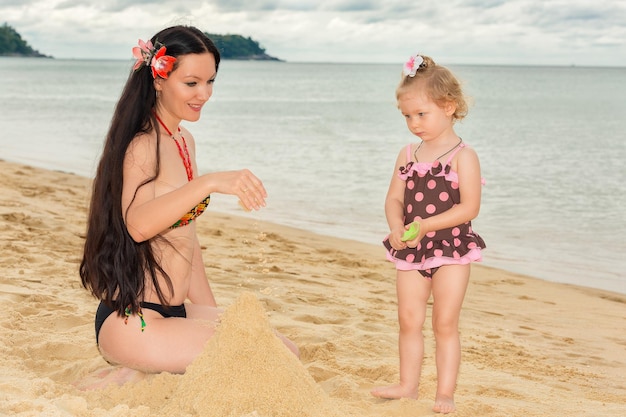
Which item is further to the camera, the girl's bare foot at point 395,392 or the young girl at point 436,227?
the girl's bare foot at point 395,392

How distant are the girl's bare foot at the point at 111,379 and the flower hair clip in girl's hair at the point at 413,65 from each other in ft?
5.98

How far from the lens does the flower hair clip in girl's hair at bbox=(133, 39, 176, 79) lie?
313 cm

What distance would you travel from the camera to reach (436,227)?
326 centimetres

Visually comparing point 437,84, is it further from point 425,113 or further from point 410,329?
point 410,329

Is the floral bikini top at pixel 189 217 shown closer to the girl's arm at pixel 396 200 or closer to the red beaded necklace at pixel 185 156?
the red beaded necklace at pixel 185 156

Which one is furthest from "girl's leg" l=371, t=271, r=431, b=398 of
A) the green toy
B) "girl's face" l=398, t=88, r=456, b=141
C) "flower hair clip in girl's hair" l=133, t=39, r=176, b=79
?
"flower hair clip in girl's hair" l=133, t=39, r=176, b=79

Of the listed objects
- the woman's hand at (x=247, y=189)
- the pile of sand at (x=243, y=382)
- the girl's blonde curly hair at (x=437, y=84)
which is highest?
the girl's blonde curly hair at (x=437, y=84)

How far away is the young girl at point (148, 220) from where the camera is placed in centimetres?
310

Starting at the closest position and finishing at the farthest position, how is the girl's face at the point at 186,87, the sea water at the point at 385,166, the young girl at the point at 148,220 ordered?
1. the young girl at the point at 148,220
2. the girl's face at the point at 186,87
3. the sea water at the point at 385,166

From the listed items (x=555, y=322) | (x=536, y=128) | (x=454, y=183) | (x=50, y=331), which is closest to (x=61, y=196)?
(x=50, y=331)

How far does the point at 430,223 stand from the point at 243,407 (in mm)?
1147

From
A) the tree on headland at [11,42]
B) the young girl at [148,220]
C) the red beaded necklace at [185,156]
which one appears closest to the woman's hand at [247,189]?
the young girl at [148,220]

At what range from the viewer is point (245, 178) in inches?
107

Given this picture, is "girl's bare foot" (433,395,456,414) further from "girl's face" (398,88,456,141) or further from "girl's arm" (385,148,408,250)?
"girl's face" (398,88,456,141)
